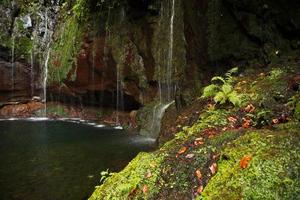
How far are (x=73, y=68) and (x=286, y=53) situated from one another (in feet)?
35.3

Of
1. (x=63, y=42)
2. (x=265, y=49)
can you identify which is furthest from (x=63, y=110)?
(x=265, y=49)

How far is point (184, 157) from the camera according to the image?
4.71 meters

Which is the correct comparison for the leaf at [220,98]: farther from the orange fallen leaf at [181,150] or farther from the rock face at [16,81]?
the rock face at [16,81]

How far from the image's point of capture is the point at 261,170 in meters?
3.79

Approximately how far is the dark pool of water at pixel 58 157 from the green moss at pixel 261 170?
439cm

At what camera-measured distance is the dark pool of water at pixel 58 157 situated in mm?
8320

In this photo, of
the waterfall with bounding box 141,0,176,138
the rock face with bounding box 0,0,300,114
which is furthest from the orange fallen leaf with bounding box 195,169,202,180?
the waterfall with bounding box 141,0,176,138

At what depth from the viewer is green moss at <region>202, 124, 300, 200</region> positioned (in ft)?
11.8

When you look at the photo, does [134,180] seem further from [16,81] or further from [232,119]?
[16,81]

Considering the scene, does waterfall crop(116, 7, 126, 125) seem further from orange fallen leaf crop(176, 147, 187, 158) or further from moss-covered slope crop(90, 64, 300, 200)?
orange fallen leaf crop(176, 147, 187, 158)

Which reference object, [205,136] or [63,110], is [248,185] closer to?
[205,136]

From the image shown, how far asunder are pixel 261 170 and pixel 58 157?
8.03 m

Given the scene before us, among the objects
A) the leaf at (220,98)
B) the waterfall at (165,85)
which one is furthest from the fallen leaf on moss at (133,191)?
the waterfall at (165,85)

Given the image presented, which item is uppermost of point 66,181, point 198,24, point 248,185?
point 198,24
